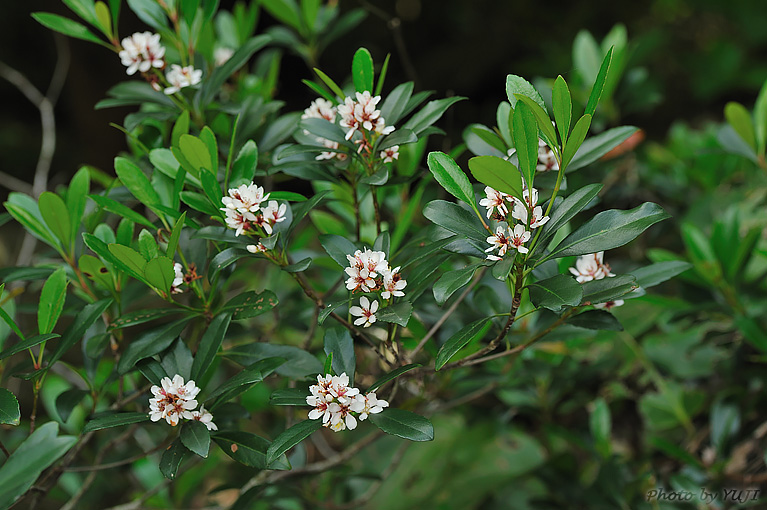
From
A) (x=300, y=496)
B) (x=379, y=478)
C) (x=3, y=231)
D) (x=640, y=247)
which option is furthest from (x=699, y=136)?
(x=3, y=231)

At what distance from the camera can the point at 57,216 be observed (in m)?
0.73

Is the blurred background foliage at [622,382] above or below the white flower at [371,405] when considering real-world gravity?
below

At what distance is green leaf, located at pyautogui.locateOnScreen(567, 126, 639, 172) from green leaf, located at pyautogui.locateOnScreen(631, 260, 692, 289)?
15 centimetres

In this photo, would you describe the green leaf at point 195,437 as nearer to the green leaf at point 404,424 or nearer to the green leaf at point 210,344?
the green leaf at point 210,344

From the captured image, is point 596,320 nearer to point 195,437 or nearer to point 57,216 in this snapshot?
point 195,437

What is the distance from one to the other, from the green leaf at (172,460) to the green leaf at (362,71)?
42 centimetres

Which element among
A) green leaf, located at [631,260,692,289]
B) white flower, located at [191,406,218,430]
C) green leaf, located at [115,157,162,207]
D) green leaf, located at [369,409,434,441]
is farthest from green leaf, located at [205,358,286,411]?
green leaf, located at [631,260,692,289]

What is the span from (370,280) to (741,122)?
81 cm

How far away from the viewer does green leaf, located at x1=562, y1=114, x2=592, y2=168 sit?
1.67ft

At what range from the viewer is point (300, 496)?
0.94 metres

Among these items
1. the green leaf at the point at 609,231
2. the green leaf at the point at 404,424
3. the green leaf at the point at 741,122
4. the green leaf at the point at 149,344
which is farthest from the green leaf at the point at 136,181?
the green leaf at the point at 741,122

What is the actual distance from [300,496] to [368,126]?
60 centimetres

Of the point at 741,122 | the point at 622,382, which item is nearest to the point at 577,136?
the point at 741,122

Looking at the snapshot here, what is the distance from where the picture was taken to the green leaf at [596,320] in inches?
25.4
